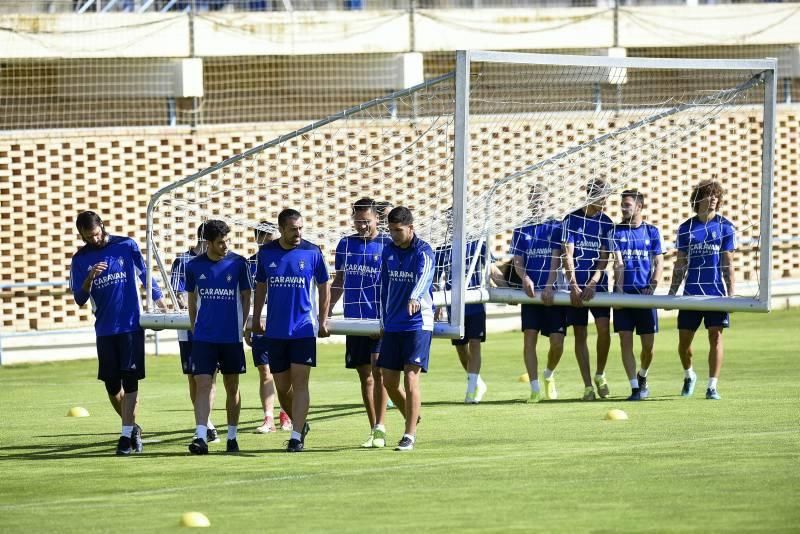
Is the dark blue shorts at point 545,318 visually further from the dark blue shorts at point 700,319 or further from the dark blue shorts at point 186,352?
the dark blue shorts at point 186,352

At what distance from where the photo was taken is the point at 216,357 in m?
12.0

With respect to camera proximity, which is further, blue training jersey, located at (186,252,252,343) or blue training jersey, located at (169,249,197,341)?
blue training jersey, located at (169,249,197,341)

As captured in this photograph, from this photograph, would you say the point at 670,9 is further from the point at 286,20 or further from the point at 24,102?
the point at 24,102

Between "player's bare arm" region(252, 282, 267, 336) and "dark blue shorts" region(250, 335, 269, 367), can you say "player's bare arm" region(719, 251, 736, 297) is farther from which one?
"player's bare arm" region(252, 282, 267, 336)

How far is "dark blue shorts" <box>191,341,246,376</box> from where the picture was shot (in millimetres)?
11906

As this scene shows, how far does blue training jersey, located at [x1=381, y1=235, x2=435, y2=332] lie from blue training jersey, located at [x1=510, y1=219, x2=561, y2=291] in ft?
11.6

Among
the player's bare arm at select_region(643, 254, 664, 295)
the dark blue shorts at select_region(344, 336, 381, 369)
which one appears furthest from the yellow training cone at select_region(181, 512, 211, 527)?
the player's bare arm at select_region(643, 254, 664, 295)

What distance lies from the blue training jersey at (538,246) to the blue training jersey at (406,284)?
3.55 m

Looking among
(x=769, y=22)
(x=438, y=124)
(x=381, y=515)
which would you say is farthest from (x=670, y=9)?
(x=381, y=515)

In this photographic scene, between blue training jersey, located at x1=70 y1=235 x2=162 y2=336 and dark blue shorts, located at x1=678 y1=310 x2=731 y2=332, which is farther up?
blue training jersey, located at x1=70 y1=235 x2=162 y2=336

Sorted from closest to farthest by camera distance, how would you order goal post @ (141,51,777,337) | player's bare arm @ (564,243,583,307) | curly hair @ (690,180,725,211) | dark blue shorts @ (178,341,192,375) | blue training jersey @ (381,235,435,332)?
blue training jersey @ (381,235,435,332) → goal post @ (141,51,777,337) → dark blue shorts @ (178,341,192,375) → curly hair @ (690,180,725,211) → player's bare arm @ (564,243,583,307)

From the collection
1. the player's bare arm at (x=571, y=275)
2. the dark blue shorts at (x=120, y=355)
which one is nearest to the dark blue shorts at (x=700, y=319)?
the player's bare arm at (x=571, y=275)

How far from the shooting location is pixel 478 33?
25.9 metres

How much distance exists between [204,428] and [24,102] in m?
12.5
